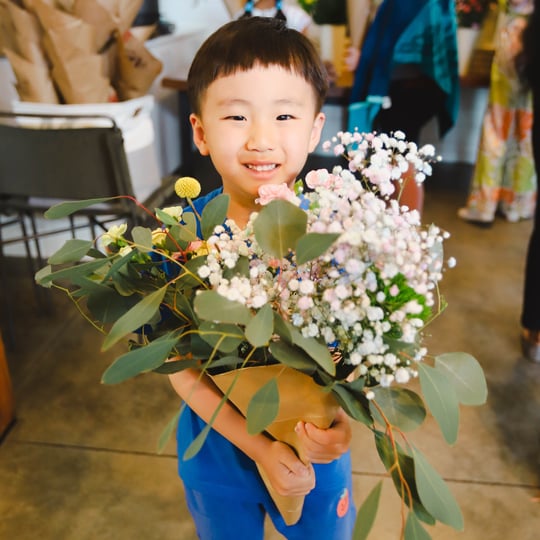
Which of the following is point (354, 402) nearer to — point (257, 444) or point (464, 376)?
point (464, 376)

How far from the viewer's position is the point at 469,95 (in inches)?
180

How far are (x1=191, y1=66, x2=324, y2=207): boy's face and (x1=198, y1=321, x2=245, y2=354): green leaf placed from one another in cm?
37

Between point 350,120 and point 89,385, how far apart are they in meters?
1.65

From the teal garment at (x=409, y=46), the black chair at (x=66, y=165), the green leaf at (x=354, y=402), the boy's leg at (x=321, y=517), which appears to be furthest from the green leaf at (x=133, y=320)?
the teal garment at (x=409, y=46)

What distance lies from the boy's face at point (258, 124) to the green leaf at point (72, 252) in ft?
1.00

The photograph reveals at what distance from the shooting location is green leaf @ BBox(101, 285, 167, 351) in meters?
0.60

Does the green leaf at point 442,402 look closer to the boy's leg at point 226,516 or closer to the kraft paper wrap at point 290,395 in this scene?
the kraft paper wrap at point 290,395

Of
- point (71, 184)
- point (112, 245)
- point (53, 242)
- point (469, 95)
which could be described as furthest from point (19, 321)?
point (469, 95)

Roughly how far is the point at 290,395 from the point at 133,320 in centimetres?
24

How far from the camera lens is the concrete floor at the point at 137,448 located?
1710 millimetres

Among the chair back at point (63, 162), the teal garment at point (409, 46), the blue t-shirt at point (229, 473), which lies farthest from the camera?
the teal garment at point (409, 46)

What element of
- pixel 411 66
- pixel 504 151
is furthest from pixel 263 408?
pixel 504 151

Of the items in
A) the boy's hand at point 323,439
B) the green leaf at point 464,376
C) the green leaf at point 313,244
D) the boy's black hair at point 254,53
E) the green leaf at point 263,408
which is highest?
the boy's black hair at point 254,53

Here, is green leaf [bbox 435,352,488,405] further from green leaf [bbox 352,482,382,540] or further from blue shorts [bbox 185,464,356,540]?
blue shorts [bbox 185,464,356,540]
